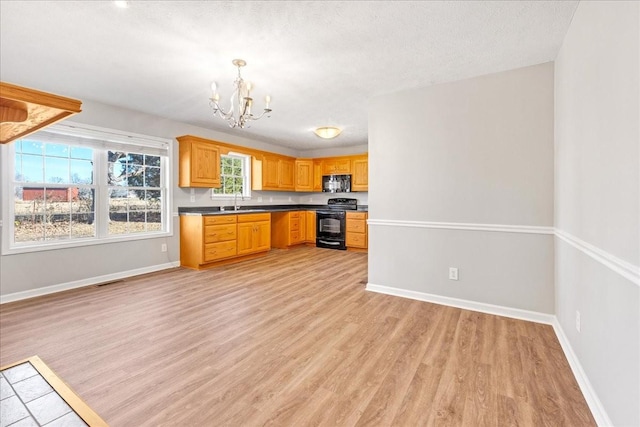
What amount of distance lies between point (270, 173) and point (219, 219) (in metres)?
2.03

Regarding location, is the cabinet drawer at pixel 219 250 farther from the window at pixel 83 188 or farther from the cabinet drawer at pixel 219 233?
the window at pixel 83 188

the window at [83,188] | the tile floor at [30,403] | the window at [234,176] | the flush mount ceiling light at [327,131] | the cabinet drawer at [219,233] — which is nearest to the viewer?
the tile floor at [30,403]

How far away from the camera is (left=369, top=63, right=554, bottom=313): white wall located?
9.00ft

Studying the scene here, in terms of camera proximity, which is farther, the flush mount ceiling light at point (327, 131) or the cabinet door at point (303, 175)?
the cabinet door at point (303, 175)

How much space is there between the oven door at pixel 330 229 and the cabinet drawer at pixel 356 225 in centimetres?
13

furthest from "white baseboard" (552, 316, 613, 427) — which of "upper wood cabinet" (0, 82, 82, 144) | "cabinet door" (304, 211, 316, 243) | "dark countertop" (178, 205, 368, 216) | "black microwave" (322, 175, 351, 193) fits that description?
"cabinet door" (304, 211, 316, 243)

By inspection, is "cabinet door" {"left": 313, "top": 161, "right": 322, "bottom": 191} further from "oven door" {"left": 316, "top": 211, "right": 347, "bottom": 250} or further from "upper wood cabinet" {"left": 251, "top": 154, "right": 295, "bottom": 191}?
"oven door" {"left": 316, "top": 211, "right": 347, "bottom": 250}

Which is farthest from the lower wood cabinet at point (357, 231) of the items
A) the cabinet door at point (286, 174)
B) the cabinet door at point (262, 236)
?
the cabinet door at point (262, 236)

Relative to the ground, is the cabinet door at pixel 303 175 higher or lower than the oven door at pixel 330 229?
higher

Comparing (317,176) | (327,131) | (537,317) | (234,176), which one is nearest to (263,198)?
(234,176)

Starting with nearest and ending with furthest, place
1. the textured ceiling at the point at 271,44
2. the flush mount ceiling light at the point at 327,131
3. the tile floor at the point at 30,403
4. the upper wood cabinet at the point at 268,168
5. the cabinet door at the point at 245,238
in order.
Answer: the tile floor at the point at 30,403
the textured ceiling at the point at 271,44
the flush mount ceiling light at the point at 327,131
the upper wood cabinet at the point at 268,168
the cabinet door at the point at 245,238

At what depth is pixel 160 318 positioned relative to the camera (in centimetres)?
280

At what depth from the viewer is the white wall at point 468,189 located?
274 cm

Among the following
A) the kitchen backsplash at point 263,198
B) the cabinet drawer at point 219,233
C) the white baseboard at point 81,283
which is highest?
the kitchen backsplash at point 263,198
